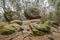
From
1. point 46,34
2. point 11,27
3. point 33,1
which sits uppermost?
point 33,1

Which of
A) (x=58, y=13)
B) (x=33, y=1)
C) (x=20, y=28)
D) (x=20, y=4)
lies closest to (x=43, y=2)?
(x=33, y=1)

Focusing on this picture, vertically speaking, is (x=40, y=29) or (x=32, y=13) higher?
(x=32, y=13)

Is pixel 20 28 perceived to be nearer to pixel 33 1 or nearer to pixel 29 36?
pixel 29 36

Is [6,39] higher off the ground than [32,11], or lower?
lower

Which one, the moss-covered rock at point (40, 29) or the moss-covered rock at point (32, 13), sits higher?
the moss-covered rock at point (32, 13)

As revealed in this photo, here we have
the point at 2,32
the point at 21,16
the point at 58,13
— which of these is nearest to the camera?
the point at 2,32

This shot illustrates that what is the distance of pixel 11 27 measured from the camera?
7473mm

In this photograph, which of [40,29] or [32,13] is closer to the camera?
[40,29]

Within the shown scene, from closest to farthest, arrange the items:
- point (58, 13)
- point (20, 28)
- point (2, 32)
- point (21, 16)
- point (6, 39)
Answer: point (6, 39)
point (2, 32)
point (20, 28)
point (58, 13)
point (21, 16)

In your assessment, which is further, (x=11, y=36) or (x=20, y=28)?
(x=20, y=28)

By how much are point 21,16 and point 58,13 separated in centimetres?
395

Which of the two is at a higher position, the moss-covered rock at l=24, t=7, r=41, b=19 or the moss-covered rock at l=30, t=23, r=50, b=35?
the moss-covered rock at l=24, t=7, r=41, b=19

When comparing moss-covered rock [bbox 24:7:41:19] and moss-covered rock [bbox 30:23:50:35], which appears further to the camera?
moss-covered rock [bbox 24:7:41:19]

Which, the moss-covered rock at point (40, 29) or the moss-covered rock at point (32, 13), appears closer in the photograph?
the moss-covered rock at point (40, 29)
